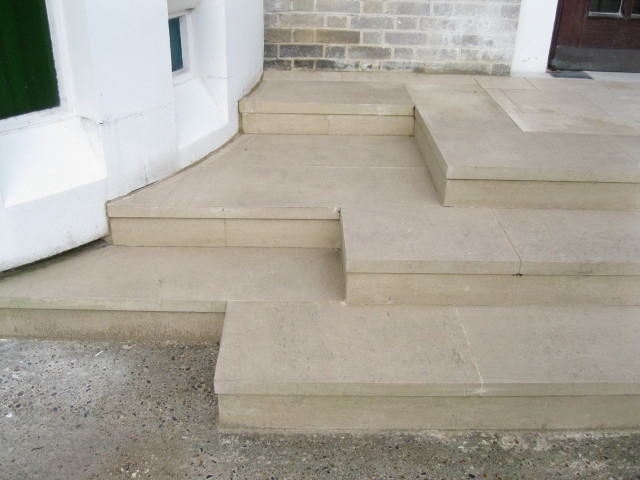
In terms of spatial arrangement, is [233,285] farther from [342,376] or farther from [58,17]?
[58,17]

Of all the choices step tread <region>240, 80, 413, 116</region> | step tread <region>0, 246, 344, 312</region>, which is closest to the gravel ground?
step tread <region>0, 246, 344, 312</region>

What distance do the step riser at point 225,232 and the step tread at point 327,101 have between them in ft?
3.95

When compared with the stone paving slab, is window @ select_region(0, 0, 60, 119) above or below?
above

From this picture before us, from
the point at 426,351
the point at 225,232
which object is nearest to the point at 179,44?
the point at 225,232

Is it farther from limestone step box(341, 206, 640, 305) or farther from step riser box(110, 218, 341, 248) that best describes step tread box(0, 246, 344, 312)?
limestone step box(341, 206, 640, 305)

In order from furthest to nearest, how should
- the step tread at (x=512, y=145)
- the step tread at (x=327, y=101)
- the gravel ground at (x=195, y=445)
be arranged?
the step tread at (x=327, y=101) → the step tread at (x=512, y=145) → the gravel ground at (x=195, y=445)

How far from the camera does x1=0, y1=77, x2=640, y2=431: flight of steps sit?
2.36m

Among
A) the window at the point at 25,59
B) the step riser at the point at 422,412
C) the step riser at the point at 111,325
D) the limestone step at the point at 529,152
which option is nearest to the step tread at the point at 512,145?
the limestone step at the point at 529,152

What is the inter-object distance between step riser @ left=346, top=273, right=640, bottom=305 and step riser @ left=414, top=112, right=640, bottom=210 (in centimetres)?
54

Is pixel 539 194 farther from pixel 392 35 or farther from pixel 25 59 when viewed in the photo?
pixel 25 59

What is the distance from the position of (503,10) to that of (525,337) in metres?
3.11

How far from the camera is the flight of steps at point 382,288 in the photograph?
2363 mm

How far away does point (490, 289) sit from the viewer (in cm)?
271

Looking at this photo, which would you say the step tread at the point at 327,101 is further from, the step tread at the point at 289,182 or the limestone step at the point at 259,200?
the limestone step at the point at 259,200
